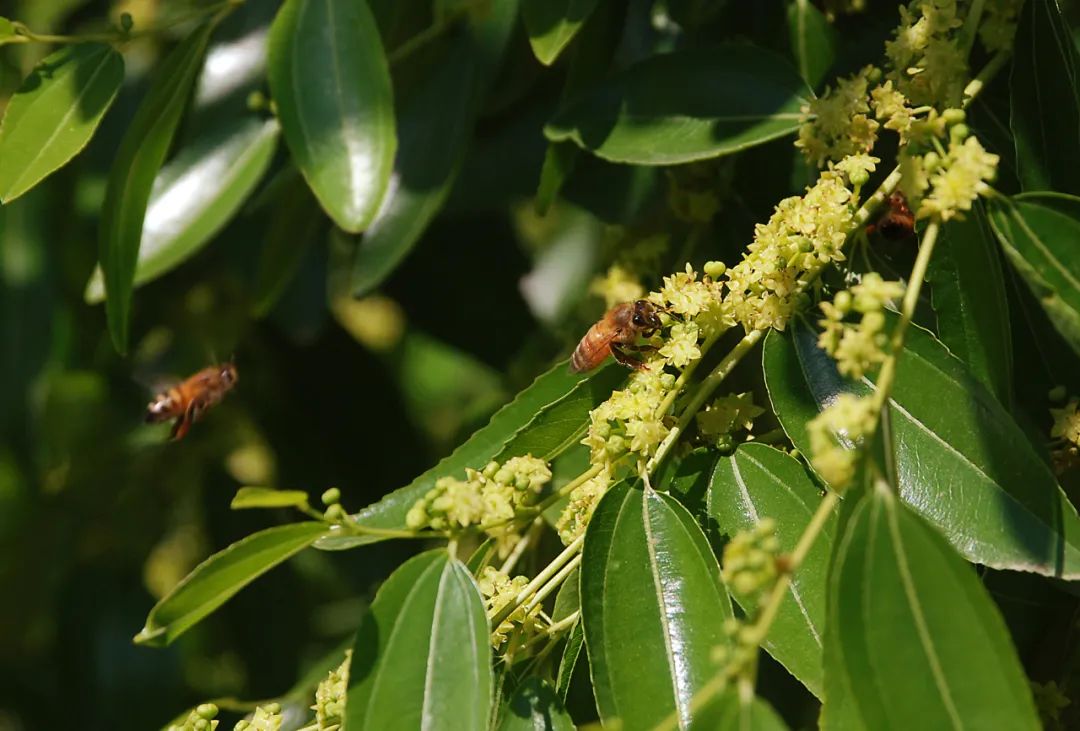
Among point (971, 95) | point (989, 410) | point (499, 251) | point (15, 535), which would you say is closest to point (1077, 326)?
point (989, 410)

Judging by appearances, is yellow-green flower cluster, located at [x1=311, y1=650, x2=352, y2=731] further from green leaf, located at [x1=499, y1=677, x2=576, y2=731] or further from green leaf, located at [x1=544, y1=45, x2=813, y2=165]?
green leaf, located at [x1=544, y1=45, x2=813, y2=165]

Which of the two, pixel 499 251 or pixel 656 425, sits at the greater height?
pixel 656 425

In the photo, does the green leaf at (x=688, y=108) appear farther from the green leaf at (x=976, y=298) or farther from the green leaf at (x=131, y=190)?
the green leaf at (x=131, y=190)

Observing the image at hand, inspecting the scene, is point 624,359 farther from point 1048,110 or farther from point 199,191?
A: point 199,191

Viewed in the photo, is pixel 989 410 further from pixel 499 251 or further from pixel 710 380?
pixel 499 251

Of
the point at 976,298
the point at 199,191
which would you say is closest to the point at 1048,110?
the point at 976,298

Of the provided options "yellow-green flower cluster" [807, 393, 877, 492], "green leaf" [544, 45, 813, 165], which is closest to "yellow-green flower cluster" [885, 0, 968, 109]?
"green leaf" [544, 45, 813, 165]
